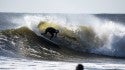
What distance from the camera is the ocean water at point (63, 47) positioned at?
2181 centimetres

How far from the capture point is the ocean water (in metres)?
21.8

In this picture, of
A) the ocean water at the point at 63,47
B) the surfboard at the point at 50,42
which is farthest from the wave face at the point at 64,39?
the surfboard at the point at 50,42

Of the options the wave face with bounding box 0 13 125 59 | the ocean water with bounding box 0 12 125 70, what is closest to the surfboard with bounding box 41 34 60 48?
the ocean water with bounding box 0 12 125 70

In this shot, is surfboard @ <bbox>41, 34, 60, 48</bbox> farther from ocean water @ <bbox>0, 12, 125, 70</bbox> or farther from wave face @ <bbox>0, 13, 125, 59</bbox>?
wave face @ <bbox>0, 13, 125, 59</bbox>

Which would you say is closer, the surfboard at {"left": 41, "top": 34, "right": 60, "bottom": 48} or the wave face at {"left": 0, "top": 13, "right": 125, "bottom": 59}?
the wave face at {"left": 0, "top": 13, "right": 125, "bottom": 59}

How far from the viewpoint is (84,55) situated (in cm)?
2597

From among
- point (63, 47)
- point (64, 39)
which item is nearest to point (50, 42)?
point (63, 47)

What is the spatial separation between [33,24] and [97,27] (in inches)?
177

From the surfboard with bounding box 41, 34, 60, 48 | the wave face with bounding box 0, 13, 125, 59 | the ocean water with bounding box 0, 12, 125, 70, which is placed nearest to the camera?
the ocean water with bounding box 0, 12, 125, 70

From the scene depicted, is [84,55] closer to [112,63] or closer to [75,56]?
[75,56]

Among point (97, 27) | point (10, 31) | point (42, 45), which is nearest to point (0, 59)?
point (42, 45)

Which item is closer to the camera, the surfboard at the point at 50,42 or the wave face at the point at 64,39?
the wave face at the point at 64,39

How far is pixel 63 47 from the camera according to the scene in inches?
1073

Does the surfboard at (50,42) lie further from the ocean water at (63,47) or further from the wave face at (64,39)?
the wave face at (64,39)
